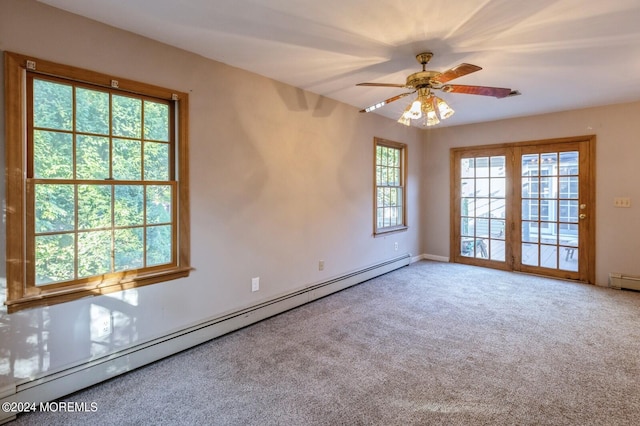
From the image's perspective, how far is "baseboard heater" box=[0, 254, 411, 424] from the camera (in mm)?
2037

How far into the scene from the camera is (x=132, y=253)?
2.55 m

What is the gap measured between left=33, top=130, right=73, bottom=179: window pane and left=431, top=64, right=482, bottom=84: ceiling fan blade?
268cm

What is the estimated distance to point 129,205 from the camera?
8.29 ft

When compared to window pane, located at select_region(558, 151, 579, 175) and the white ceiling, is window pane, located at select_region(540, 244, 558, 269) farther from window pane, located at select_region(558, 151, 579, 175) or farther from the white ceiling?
the white ceiling

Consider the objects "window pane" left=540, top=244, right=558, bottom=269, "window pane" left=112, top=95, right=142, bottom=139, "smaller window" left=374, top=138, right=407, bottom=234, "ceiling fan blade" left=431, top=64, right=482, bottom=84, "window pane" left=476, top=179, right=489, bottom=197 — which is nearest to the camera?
"ceiling fan blade" left=431, top=64, right=482, bottom=84

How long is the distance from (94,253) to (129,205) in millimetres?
416

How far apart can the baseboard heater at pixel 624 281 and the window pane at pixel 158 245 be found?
218 inches

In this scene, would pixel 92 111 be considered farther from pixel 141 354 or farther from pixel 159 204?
pixel 141 354

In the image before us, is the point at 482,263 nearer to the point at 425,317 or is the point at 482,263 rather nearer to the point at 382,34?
the point at 425,317

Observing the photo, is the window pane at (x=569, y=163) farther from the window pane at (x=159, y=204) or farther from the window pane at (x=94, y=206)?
the window pane at (x=94, y=206)

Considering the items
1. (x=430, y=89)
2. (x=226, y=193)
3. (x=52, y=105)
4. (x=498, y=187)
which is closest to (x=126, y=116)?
(x=52, y=105)

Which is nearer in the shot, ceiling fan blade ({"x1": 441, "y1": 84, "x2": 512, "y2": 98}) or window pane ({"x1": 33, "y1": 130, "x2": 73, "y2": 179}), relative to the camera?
window pane ({"x1": 33, "y1": 130, "x2": 73, "y2": 179})

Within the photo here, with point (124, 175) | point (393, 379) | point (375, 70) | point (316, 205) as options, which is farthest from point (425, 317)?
point (124, 175)

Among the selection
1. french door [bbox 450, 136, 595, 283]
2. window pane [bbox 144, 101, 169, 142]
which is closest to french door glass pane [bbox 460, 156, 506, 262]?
french door [bbox 450, 136, 595, 283]
